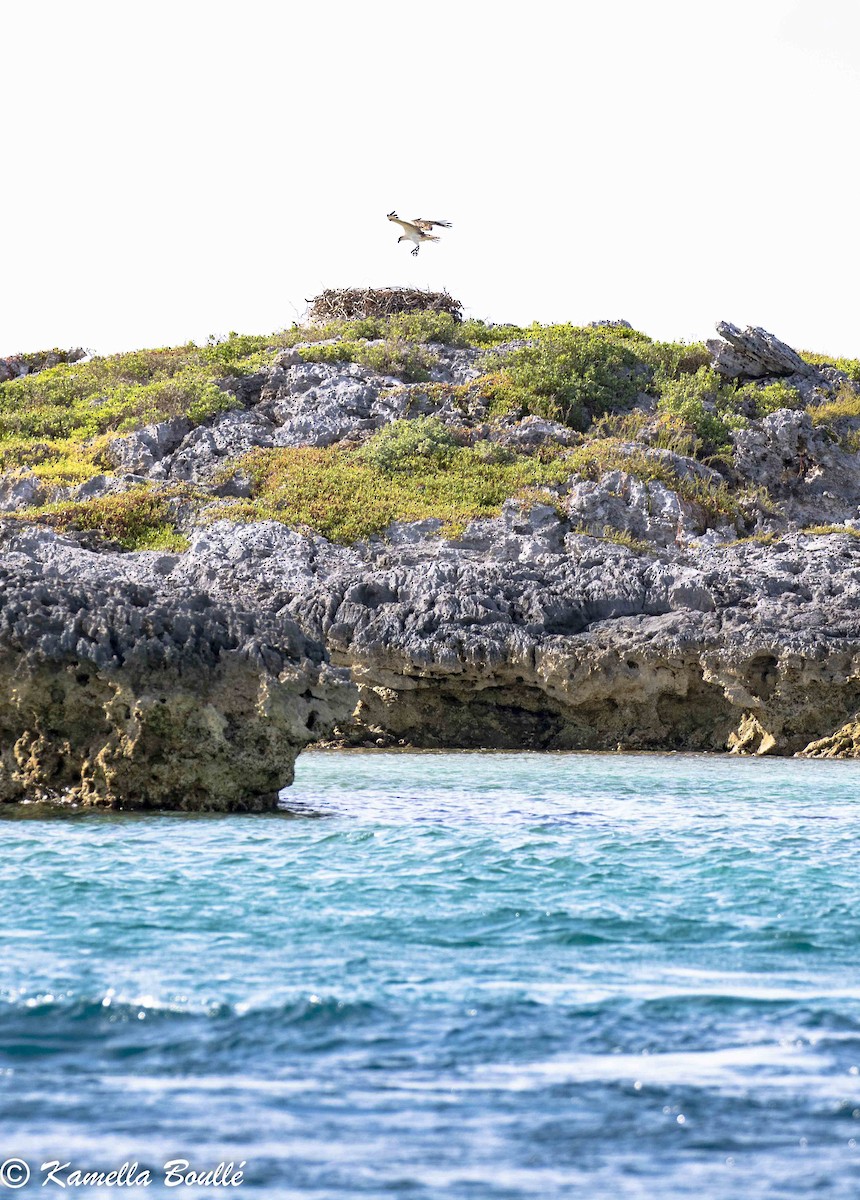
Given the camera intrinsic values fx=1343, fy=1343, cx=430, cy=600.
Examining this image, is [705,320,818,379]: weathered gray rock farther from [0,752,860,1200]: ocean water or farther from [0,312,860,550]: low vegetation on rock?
[0,752,860,1200]: ocean water

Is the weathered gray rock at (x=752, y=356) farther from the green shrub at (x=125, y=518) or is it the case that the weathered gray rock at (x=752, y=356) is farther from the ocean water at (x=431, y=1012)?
the ocean water at (x=431, y=1012)

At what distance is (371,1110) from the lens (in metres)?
5.34

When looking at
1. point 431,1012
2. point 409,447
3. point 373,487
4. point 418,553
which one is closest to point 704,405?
point 409,447

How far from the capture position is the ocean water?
16.2ft

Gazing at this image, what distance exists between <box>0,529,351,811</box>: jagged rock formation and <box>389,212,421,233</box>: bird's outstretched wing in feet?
72.9

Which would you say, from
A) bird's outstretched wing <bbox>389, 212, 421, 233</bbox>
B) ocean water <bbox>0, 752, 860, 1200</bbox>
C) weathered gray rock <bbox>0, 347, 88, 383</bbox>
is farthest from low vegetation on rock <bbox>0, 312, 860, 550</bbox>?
ocean water <bbox>0, 752, 860, 1200</bbox>

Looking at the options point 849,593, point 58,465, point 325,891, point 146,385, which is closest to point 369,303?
point 146,385

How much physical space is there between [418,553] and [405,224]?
11637 millimetres

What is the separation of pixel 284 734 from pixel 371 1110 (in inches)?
351

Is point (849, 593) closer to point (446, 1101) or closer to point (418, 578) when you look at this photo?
point (418, 578)

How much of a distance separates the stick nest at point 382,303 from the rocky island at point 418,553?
7.63ft

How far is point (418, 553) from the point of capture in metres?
27.3

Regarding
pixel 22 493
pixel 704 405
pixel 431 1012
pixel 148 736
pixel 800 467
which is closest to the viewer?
pixel 431 1012

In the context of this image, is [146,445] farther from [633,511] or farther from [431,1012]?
[431,1012]
